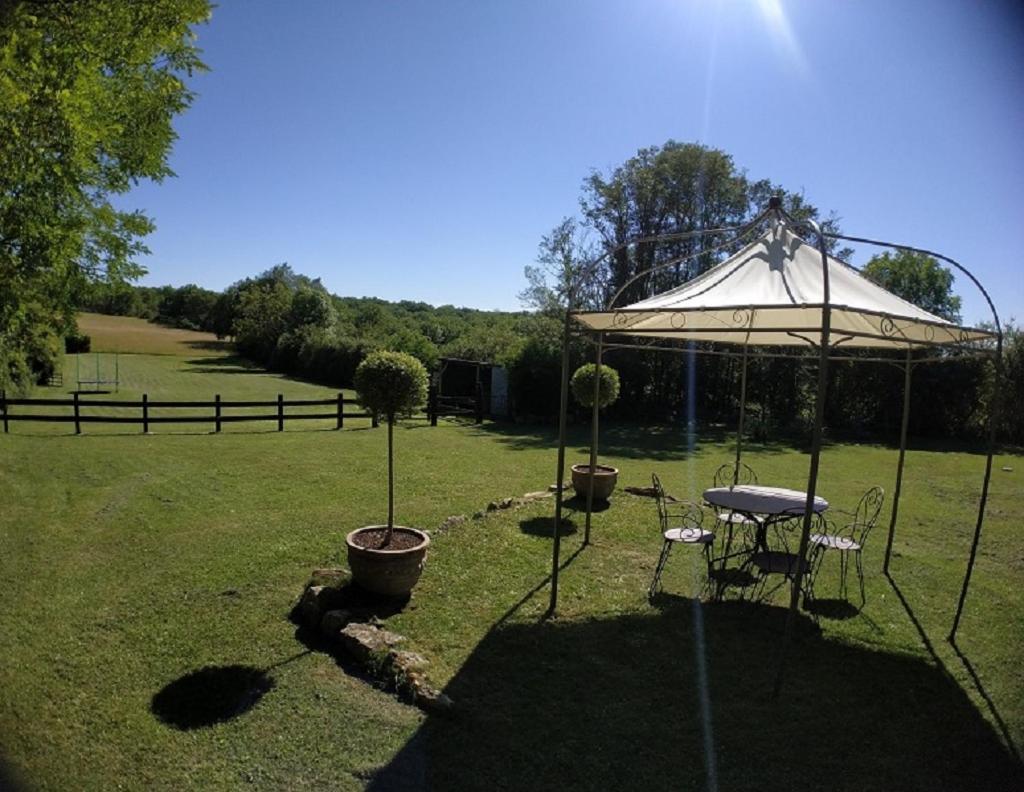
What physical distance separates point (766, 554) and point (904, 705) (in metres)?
1.65

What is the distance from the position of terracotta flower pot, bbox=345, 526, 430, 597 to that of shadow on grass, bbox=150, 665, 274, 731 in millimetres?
1149

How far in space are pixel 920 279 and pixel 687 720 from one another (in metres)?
27.9

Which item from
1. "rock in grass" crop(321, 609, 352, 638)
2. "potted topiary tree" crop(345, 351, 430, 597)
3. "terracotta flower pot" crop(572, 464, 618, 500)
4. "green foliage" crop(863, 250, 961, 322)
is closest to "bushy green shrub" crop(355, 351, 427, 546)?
"potted topiary tree" crop(345, 351, 430, 597)

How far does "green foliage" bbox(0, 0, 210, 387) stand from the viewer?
175 inches

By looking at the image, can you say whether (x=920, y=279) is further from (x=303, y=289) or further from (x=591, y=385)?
(x=303, y=289)

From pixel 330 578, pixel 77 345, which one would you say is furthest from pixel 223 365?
pixel 330 578

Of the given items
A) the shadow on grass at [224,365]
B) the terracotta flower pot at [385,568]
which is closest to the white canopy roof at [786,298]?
the terracotta flower pot at [385,568]

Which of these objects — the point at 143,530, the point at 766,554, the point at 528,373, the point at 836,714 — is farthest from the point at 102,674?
the point at 528,373

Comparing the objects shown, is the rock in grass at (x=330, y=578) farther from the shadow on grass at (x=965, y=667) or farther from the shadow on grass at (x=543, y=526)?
the shadow on grass at (x=965, y=667)

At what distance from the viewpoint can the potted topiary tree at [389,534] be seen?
5297 millimetres

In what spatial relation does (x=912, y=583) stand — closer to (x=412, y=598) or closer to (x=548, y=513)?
(x=548, y=513)

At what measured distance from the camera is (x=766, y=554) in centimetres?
564

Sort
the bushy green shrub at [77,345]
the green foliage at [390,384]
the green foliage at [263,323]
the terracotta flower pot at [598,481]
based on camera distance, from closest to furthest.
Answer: the green foliage at [390,384] < the terracotta flower pot at [598,481] < the bushy green shrub at [77,345] < the green foliage at [263,323]

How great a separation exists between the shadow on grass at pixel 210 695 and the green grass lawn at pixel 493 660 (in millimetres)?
74
